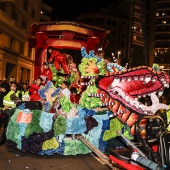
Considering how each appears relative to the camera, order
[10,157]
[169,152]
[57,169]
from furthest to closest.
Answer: [10,157] < [57,169] < [169,152]

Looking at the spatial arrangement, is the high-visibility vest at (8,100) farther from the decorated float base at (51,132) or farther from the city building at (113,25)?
the city building at (113,25)

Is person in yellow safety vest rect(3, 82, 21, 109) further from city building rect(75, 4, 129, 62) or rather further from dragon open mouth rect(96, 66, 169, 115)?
city building rect(75, 4, 129, 62)

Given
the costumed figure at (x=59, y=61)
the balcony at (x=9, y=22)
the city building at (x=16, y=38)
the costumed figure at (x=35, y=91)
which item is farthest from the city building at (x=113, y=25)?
the costumed figure at (x=35, y=91)

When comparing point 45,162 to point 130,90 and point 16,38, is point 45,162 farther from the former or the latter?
point 16,38

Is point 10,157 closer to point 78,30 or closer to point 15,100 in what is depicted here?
point 15,100

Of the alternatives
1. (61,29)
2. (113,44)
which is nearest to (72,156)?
(61,29)

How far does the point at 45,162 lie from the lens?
20.8ft

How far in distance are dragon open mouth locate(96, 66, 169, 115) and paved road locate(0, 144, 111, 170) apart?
1.42 meters

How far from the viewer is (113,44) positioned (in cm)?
7356

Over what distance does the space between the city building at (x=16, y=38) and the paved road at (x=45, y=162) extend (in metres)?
20.0

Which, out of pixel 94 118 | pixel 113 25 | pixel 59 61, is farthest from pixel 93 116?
pixel 113 25

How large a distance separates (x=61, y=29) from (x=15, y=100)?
5.84 meters

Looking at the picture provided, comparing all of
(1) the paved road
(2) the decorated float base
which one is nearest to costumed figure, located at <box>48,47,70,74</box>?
(2) the decorated float base

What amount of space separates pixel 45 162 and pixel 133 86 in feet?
9.49
